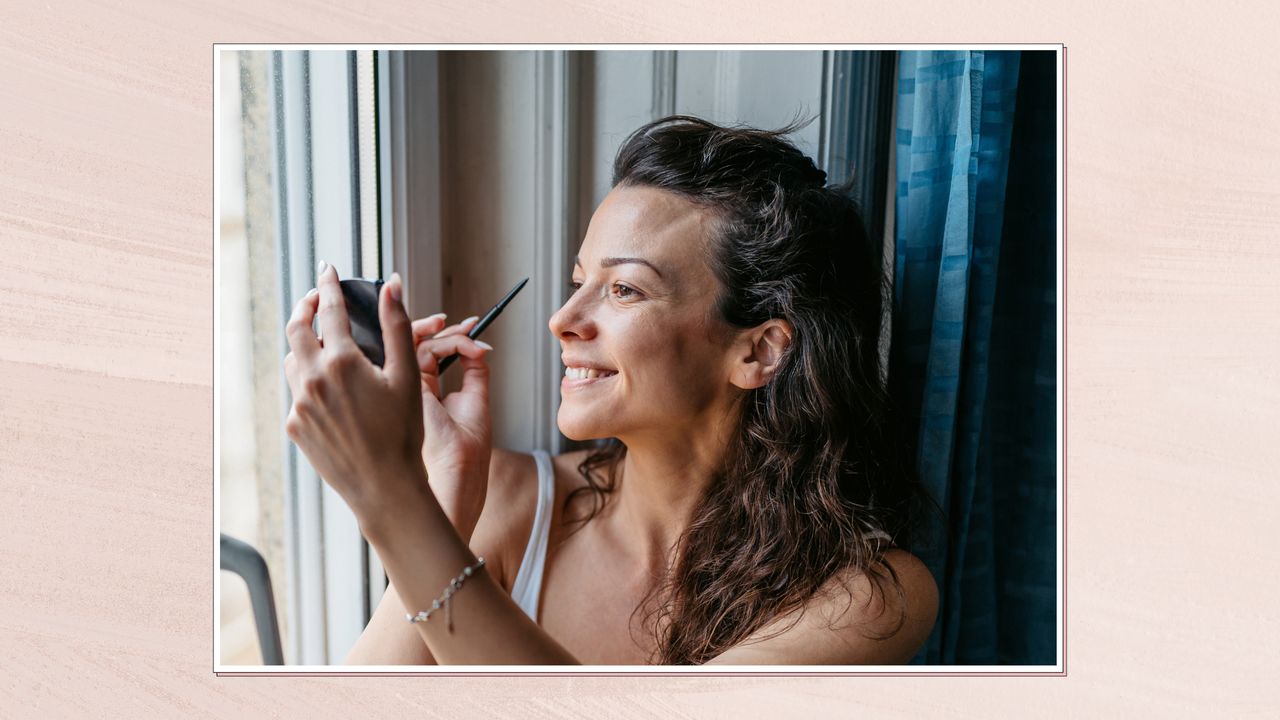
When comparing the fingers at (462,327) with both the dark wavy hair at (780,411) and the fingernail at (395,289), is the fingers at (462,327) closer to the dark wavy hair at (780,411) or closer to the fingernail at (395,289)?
the fingernail at (395,289)

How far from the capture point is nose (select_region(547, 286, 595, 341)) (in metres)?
1.00

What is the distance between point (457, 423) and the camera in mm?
1039

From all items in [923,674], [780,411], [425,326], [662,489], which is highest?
[425,326]

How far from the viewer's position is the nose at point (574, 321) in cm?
100

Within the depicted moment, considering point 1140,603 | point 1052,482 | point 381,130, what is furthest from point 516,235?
point 1140,603

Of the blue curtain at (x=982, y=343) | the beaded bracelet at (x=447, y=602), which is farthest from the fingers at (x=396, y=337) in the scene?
the blue curtain at (x=982, y=343)

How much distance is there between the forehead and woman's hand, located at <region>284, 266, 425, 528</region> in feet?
0.85

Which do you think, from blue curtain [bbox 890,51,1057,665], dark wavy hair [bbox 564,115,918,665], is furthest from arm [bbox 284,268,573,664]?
blue curtain [bbox 890,51,1057,665]

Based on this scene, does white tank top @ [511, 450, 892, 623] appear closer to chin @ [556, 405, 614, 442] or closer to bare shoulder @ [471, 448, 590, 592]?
bare shoulder @ [471, 448, 590, 592]

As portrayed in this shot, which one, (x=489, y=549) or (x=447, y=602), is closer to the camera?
(x=447, y=602)

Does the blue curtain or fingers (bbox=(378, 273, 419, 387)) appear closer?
fingers (bbox=(378, 273, 419, 387))

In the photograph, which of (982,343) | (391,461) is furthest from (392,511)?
(982,343)

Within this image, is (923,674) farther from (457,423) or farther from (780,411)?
(457,423)

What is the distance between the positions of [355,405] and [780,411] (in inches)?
20.6
